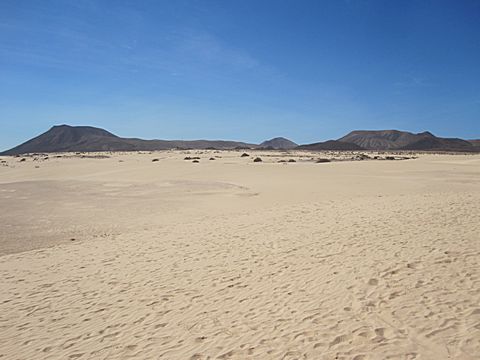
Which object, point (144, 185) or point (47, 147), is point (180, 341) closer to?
point (144, 185)

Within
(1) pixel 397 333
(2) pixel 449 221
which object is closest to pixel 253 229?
(2) pixel 449 221

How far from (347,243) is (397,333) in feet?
14.7

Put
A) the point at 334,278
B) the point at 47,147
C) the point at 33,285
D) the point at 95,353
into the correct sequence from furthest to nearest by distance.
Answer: the point at 47,147
the point at 33,285
the point at 334,278
the point at 95,353

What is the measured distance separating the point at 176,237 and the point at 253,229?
273 cm

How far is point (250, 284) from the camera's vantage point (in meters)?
6.98

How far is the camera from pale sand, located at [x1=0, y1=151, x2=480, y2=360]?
4793 millimetres

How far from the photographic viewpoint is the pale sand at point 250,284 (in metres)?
4.79

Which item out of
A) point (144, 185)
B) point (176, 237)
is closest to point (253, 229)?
point (176, 237)

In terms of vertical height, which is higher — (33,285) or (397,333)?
(397,333)

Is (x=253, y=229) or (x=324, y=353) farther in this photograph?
(x=253, y=229)

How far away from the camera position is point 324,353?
440 centimetres

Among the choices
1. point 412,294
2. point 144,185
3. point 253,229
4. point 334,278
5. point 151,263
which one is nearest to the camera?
point 412,294

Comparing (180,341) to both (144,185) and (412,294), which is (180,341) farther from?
(144,185)

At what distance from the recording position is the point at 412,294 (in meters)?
5.78
